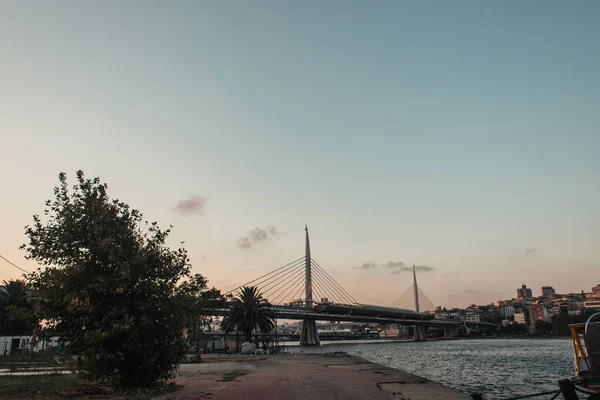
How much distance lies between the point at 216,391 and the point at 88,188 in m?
13.4

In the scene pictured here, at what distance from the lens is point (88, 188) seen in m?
23.0

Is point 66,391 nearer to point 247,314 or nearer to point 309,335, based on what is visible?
point 247,314

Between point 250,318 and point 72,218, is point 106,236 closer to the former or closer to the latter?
point 72,218

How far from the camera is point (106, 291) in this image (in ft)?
67.8

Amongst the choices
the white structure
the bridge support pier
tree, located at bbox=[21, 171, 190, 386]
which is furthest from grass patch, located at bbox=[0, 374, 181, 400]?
the bridge support pier

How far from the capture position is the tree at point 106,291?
20000 mm

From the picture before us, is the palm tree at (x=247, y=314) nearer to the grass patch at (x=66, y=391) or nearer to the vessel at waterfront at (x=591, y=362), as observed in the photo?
the grass patch at (x=66, y=391)

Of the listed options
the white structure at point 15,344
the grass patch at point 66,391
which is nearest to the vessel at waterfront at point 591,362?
the grass patch at point 66,391

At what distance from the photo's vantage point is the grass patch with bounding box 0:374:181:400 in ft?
61.1

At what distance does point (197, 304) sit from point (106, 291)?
25329 mm

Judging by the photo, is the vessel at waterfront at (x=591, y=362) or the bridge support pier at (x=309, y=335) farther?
the bridge support pier at (x=309, y=335)

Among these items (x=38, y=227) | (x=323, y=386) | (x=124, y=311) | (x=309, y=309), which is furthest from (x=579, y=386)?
(x=309, y=309)

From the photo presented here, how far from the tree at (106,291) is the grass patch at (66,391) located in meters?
0.83

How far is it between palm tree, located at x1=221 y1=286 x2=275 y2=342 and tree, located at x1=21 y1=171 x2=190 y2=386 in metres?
57.0
